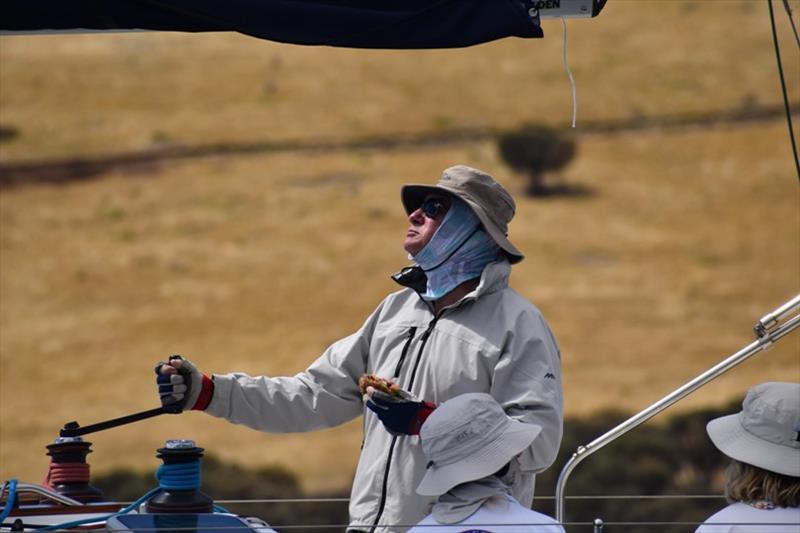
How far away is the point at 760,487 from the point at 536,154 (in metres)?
28.9

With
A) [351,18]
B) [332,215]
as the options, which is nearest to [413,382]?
[351,18]

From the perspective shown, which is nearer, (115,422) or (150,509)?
(150,509)

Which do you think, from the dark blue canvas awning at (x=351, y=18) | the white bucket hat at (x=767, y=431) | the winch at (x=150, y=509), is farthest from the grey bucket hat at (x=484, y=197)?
the winch at (x=150, y=509)

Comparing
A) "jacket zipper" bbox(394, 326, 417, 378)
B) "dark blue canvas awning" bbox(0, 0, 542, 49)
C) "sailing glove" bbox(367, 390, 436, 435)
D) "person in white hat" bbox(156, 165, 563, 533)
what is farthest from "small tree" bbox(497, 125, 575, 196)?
"sailing glove" bbox(367, 390, 436, 435)

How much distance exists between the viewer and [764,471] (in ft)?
10.1

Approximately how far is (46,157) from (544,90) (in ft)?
37.1

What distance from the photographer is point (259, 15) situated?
12.0 feet

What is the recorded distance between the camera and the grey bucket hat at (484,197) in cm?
385

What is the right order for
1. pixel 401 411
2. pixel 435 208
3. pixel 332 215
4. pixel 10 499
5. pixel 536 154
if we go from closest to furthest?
pixel 10 499, pixel 401 411, pixel 435 208, pixel 332 215, pixel 536 154

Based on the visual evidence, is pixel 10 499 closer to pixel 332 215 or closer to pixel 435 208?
pixel 435 208

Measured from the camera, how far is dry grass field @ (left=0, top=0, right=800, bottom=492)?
28.1 m

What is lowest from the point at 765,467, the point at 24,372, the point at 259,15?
the point at 24,372

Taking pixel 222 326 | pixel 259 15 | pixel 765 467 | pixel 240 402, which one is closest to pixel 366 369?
pixel 240 402

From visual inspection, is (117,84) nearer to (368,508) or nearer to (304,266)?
(304,266)
